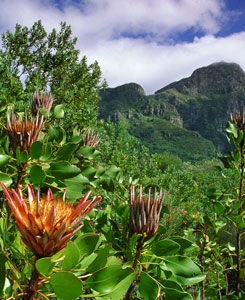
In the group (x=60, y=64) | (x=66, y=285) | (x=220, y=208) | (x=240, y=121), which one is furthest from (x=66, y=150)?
(x=60, y=64)

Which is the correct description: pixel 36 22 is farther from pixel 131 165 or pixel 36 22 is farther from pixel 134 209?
pixel 134 209

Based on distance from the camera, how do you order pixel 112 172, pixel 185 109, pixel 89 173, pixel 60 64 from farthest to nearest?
pixel 185 109 → pixel 60 64 → pixel 112 172 → pixel 89 173

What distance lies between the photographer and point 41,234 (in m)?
0.54

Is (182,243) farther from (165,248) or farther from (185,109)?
(185,109)

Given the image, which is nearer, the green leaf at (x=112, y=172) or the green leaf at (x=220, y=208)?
the green leaf at (x=112, y=172)

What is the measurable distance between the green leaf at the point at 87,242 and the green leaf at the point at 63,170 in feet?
1.14

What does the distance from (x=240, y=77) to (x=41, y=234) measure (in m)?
155

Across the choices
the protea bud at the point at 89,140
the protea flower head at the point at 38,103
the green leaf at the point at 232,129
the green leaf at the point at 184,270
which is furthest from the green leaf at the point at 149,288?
the green leaf at the point at 232,129

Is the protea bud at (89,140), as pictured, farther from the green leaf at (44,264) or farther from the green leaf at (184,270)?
the green leaf at (44,264)

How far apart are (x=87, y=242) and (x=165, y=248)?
333 mm

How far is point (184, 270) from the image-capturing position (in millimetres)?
782

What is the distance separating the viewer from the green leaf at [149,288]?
0.70m

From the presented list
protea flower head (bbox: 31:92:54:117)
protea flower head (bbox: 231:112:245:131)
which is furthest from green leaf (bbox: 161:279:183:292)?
protea flower head (bbox: 231:112:245:131)

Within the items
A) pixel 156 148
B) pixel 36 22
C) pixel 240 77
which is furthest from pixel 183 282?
pixel 240 77
